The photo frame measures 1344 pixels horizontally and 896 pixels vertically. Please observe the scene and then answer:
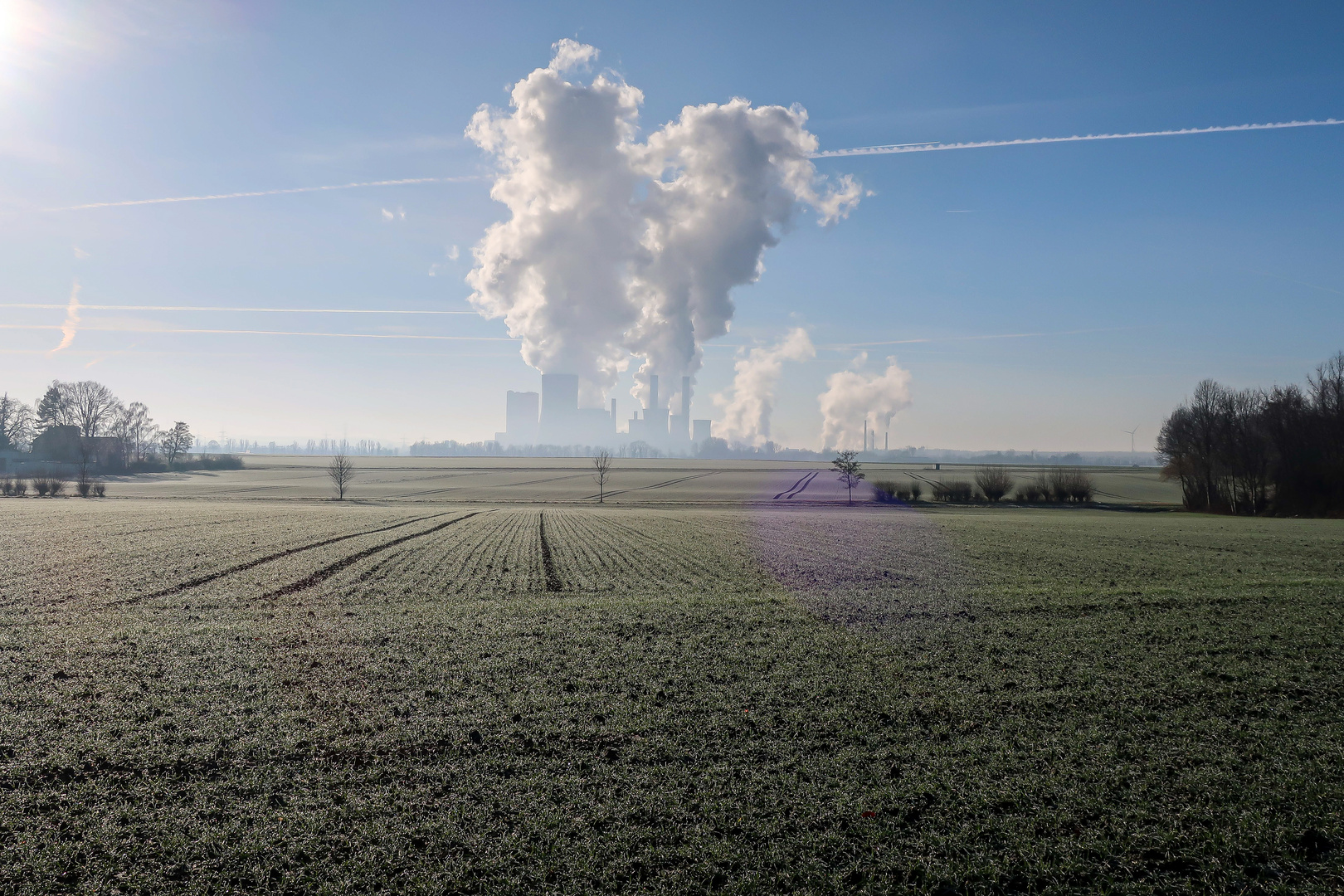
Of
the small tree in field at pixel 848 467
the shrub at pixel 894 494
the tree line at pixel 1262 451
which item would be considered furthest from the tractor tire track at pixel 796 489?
the tree line at pixel 1262 451

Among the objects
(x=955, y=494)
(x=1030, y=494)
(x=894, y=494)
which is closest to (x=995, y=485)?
(x=955, y=494)

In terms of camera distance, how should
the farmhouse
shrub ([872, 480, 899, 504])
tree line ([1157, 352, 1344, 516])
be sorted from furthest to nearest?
the farmhouse < shrub ([872, 480, 899, 504]) < tree line ([1157, 352, 1344, 516])

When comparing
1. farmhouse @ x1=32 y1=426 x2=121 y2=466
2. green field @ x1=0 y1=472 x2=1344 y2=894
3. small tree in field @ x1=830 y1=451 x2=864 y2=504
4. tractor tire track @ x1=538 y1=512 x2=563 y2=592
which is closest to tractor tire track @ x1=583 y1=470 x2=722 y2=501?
small tree in field @ x1=830 y1=451 x2=864 y2=504

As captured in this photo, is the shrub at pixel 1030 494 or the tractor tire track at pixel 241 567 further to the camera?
the shrub at pixel 1030 494

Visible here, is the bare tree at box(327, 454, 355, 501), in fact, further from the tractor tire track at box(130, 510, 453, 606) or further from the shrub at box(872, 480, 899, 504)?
the shrub at box(872, 480, 899, 504)

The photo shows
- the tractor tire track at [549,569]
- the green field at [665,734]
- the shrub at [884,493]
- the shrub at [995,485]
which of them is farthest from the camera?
the shrub at [884,493]

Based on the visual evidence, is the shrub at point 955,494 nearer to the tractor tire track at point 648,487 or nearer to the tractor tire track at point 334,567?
the tractor tire track at point 648,487
